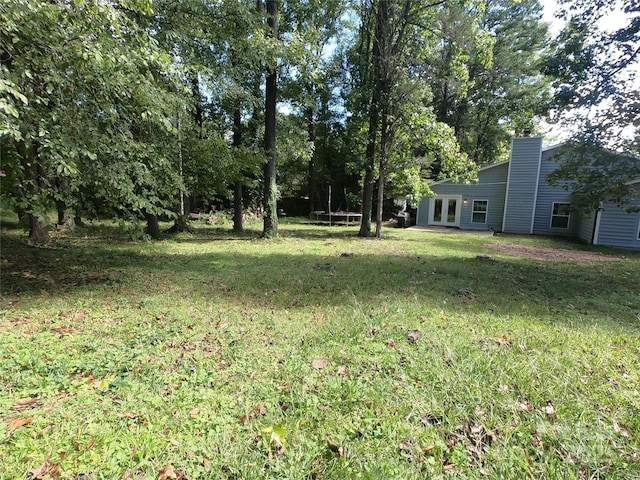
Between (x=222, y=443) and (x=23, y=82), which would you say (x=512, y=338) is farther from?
(x=23, y=82)

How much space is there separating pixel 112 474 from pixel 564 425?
2742 mm

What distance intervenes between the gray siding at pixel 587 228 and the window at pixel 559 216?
0.71 m

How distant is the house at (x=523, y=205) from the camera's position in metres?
13.9

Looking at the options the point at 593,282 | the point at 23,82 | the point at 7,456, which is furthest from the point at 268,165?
the point at 7,456

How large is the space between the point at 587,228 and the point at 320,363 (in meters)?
17.3

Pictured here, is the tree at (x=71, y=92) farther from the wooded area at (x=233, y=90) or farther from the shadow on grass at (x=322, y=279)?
the shadow on grass at (x=322, y=279)

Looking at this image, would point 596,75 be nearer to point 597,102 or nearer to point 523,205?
point 597,102

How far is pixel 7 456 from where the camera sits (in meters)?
1.75

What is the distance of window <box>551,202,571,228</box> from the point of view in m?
16.3

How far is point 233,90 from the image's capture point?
9.56 metres

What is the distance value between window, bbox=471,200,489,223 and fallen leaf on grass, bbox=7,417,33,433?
65.7ft

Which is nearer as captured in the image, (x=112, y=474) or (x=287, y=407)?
(x=112, y=474)

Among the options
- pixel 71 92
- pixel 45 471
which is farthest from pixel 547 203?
pixel 45 471

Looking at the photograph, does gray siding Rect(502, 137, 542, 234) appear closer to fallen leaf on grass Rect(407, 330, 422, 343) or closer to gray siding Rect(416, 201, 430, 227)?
gray siding Rect(416, 201, 430, 227)
